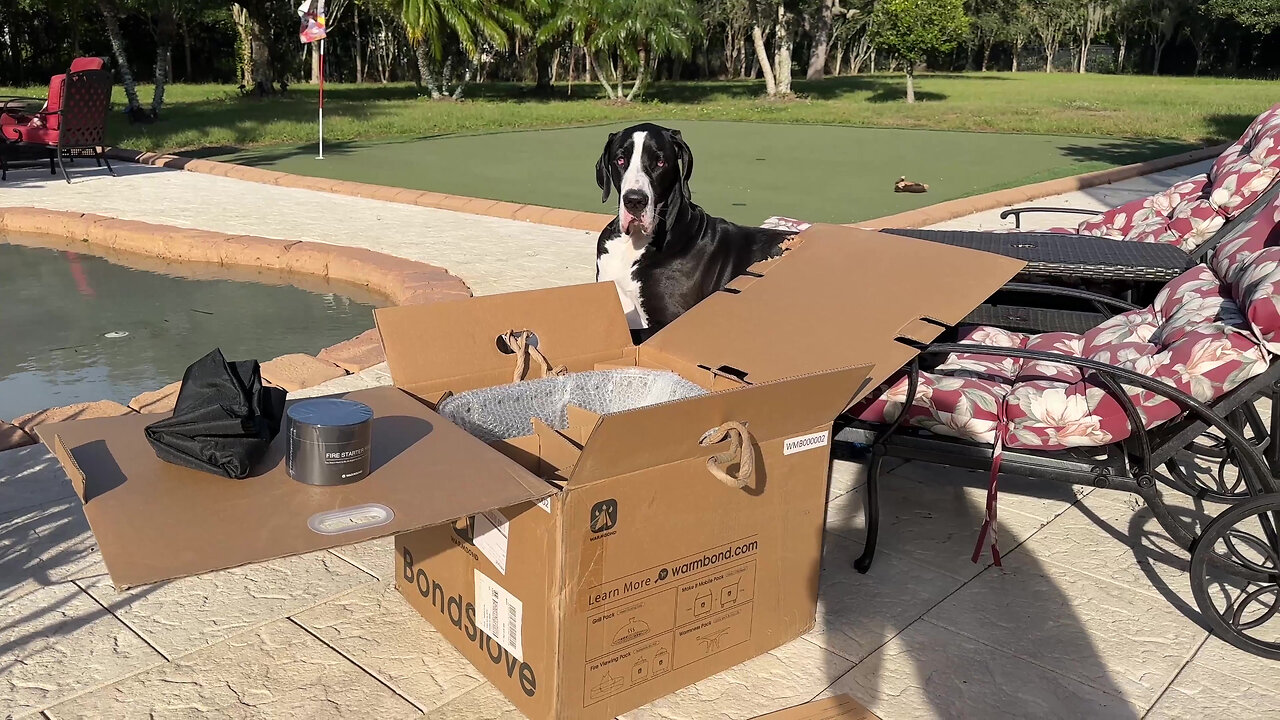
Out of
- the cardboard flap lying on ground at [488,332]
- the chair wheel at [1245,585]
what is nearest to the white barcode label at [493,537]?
the cardboard flap lying on ground at [488,332]

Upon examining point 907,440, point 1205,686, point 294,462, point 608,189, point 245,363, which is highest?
point 608,189

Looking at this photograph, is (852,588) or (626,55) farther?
(626,55)

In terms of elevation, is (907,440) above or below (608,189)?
below

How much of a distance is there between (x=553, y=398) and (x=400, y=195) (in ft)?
23.4

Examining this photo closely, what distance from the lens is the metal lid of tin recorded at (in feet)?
5.73

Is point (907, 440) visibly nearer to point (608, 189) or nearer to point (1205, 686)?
point (1205, 686)

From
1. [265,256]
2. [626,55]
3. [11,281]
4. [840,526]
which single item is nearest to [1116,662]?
[840,526]

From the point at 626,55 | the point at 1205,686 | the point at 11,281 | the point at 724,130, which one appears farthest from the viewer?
the point at 626,55

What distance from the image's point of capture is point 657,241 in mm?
3756

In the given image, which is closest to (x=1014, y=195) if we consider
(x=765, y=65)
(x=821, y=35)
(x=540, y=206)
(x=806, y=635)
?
(x=540, y=206)

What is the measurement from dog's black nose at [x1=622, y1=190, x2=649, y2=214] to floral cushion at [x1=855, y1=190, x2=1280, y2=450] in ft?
3.97

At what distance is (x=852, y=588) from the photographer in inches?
105

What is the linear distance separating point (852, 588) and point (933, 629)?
0.25 m

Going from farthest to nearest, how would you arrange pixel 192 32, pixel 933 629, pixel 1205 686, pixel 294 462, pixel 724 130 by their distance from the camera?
pixel 192 32 < pixel 724 130 < pixel 933 629 < pixel 1205 686 < pixel 294 462
